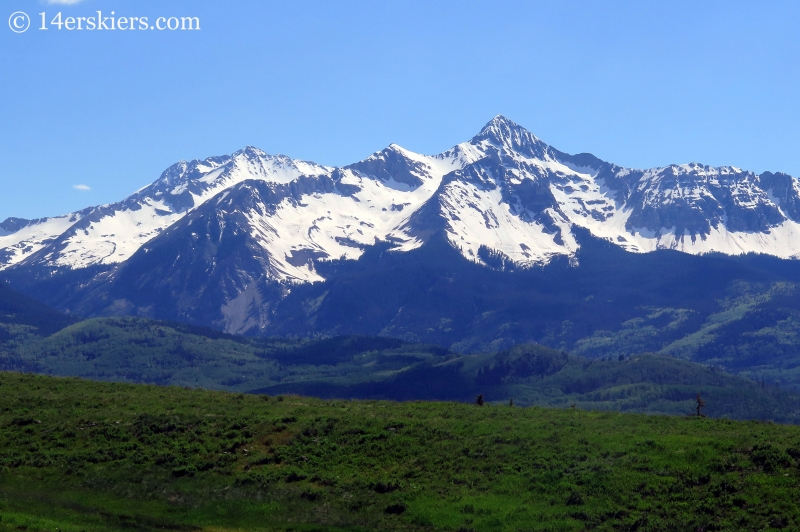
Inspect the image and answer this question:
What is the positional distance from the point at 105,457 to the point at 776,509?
43530 mm

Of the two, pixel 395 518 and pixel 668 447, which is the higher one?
pixel 668 447

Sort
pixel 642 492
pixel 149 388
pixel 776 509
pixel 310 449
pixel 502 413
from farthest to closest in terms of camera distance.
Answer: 1. pixel 149 388
2. pixel 502 413
3. pixel 310 449
4. pixel 642 492
5. pixel 776 509

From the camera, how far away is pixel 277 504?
5847 centimetres

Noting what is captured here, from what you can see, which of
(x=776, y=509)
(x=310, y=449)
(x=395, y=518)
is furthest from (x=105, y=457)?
(x=776, y=509)

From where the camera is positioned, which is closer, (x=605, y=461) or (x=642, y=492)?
(x=642, y=492)

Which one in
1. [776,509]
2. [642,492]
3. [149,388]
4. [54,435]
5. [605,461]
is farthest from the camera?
[149,388]

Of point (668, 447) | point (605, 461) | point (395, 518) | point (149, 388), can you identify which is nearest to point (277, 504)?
point (395, 518)

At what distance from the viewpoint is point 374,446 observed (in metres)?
→ 66.8

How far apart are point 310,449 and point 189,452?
853 cm

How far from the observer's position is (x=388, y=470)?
6325cm

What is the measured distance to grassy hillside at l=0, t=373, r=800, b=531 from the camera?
2132 inches

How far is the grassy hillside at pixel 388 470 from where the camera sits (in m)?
54.2

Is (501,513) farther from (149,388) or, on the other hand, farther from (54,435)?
(149,388)

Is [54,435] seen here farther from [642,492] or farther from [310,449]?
[642,492]
